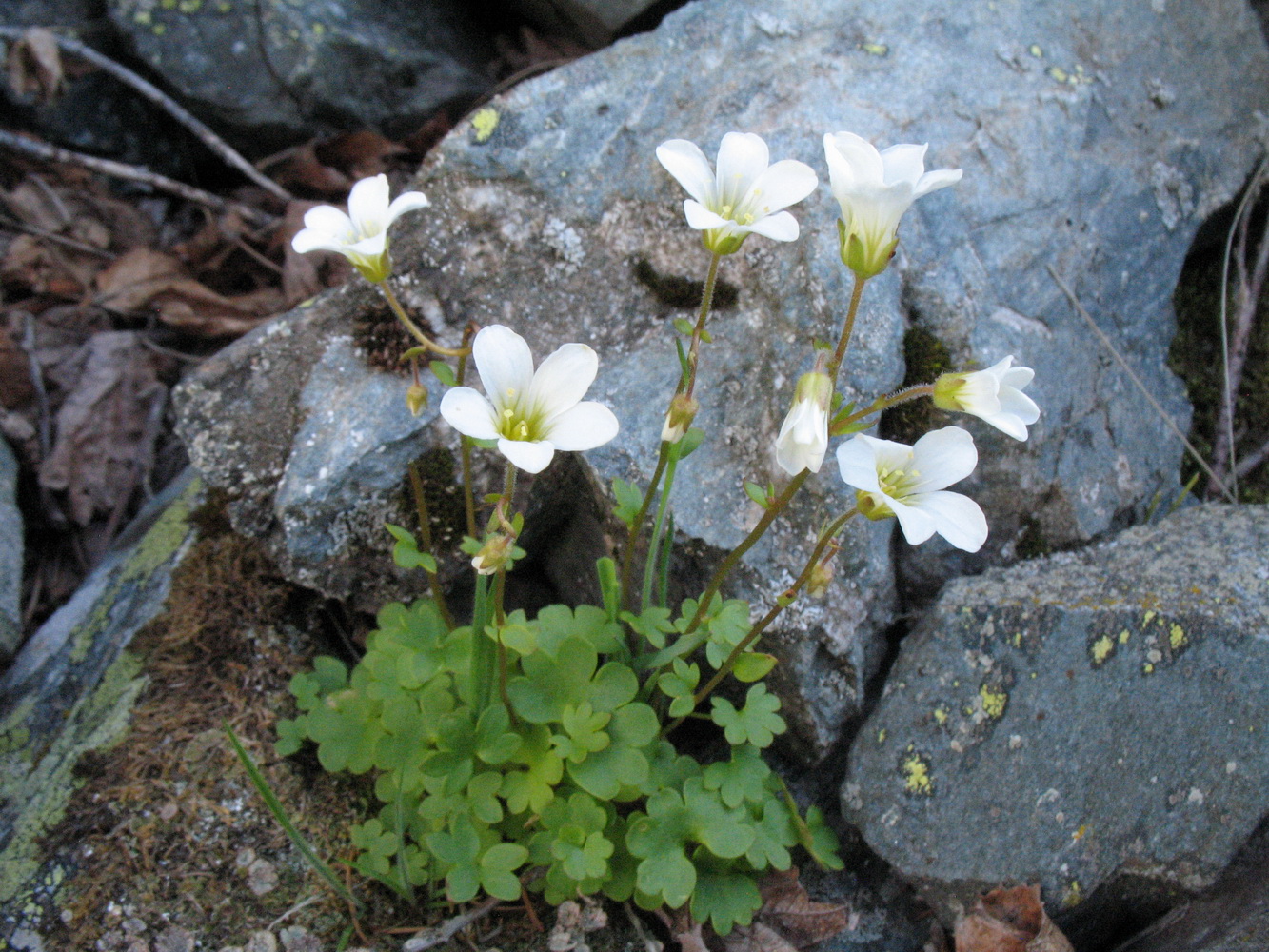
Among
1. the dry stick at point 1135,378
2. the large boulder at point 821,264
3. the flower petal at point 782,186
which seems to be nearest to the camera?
the flower petal at point 782,186

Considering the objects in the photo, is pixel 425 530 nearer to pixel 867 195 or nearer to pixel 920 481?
pixel 920 481

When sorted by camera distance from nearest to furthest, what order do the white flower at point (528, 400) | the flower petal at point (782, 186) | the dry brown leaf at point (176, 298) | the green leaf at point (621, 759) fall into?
1. the white flower at point (528, 400)
2. the flower petal at point (782, 186)
3. the green leaf at point (621, 759)
4. the dry brown leaf at point (176, 298)

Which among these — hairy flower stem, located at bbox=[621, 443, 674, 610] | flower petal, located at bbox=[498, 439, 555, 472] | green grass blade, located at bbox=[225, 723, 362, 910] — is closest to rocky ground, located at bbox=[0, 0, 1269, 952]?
green grass blade, located at bbox=[225, 723, 362, 910]

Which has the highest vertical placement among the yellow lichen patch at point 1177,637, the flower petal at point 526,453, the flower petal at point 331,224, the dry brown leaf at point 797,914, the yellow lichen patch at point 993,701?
the flower petal at point 331,224

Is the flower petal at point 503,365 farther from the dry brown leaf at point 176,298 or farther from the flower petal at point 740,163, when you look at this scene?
the dry brown leaf at point 176,298

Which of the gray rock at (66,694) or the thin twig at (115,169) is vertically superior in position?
the thin twig at (115,169)

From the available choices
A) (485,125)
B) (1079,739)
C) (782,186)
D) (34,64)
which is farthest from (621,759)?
(34,64)

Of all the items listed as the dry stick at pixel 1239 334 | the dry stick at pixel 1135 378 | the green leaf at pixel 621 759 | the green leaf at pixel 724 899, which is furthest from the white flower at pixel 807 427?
the dry stick at pixel 1239 334

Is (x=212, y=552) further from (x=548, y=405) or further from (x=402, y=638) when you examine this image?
(x=548, y=405)

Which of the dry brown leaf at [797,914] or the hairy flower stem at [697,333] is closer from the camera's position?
the hairy flower stem at [697,333]
